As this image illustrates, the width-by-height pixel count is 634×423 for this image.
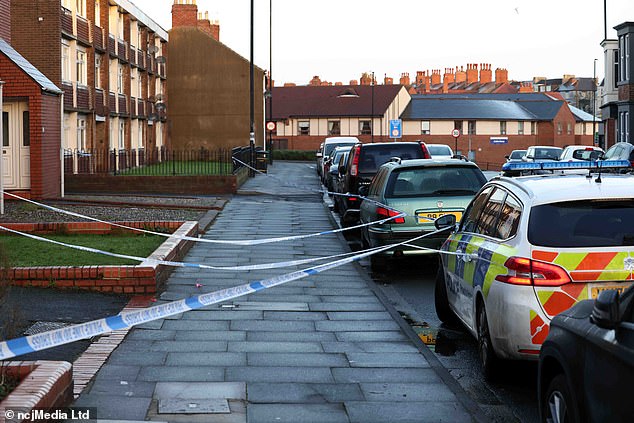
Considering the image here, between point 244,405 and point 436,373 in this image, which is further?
point 436,373

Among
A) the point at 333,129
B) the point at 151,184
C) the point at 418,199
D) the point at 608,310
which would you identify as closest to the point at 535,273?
the point at 608,310

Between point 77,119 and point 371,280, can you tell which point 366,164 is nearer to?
point 371,280

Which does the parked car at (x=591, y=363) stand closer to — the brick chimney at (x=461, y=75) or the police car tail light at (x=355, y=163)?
the police car tail light at (x=355, y=163)

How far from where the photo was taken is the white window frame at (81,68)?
123 ft

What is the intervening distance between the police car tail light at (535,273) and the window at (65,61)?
30.2 m

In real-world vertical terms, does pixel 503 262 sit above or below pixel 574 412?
above

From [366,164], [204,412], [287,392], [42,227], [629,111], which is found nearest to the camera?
[204,412]

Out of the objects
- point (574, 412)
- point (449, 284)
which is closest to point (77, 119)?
point (449, 284)

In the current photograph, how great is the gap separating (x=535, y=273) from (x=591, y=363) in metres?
2.19

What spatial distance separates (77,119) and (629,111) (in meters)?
27.8

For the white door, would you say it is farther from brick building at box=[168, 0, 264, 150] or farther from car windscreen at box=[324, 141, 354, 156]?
brick building at box=[168, 0, 264, 150]

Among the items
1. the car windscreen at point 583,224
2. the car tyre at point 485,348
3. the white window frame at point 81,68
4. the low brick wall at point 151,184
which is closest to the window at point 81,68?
the white window frame at point 81,68

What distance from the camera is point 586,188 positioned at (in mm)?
7293

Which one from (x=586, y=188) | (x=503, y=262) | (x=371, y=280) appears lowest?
(x=371, y=280)
